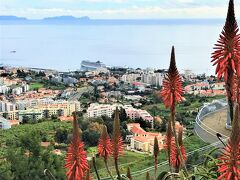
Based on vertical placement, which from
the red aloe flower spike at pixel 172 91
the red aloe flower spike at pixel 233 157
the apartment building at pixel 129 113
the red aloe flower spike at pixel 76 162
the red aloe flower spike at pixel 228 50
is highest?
the red aloe flower spike at pixel 228 50

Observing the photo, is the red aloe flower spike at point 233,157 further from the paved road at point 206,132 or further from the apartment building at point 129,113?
the apartment building at point 129,113

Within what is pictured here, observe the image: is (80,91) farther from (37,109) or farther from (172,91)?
(172,91)

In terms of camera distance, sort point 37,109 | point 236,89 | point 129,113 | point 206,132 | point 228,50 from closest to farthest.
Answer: point 228,50 < point 236,89 < point 206,132 < point 129,113 < point 37,109

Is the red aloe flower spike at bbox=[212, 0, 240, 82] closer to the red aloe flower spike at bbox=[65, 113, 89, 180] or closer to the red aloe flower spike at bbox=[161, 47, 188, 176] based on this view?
the red aloe flower spike at bbox=[161, 47, 188, 176]

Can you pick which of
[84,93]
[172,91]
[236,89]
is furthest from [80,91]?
[236,89]

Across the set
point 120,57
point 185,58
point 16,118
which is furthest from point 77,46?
A: point 16,118

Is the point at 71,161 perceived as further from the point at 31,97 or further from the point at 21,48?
the point at 21,48

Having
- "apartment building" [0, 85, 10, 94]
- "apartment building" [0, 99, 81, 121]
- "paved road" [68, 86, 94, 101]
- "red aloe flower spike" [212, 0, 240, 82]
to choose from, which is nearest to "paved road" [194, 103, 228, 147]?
"red aloe flower spike" [212, 0, 240, 82]

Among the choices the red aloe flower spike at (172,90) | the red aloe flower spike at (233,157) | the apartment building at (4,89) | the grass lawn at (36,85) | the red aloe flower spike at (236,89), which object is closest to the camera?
the red aloe flower spike at (233,157)

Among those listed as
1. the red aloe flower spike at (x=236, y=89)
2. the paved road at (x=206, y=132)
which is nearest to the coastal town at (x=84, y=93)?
the paved road at (x=206, y=132)
